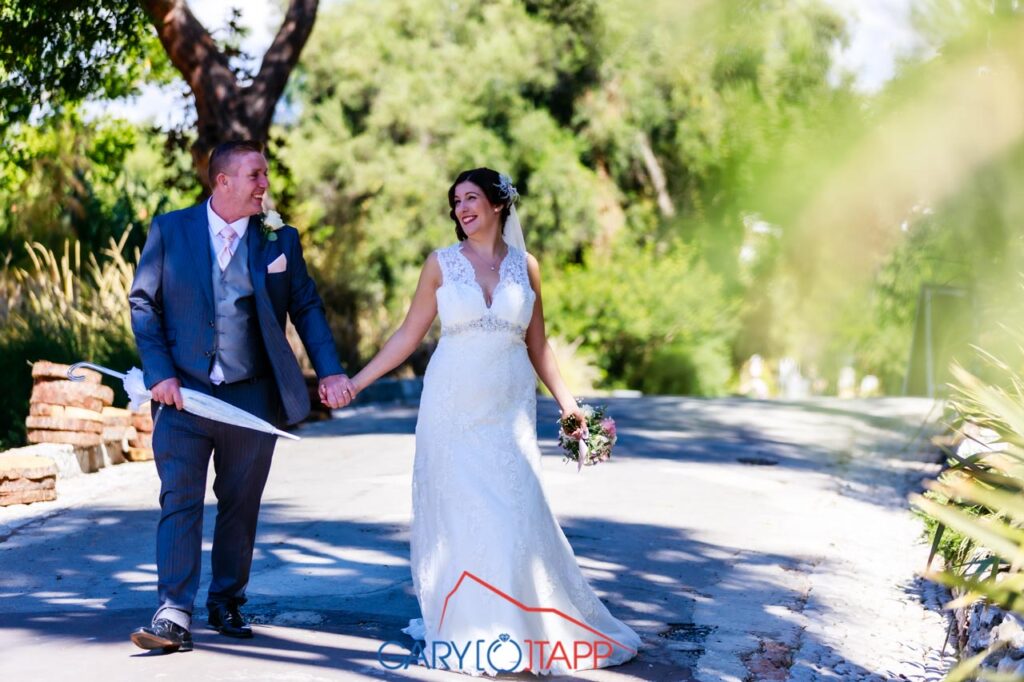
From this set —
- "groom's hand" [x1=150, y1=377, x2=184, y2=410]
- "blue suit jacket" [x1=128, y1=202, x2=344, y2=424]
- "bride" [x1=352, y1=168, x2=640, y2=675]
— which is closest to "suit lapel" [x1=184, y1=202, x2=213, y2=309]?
"blue suit jacket" [x1=128, y1=202, x2=344, y2=424]

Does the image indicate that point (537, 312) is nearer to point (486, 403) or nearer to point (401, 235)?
point (486, 403)

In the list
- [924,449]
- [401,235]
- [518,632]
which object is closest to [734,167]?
[518,632]

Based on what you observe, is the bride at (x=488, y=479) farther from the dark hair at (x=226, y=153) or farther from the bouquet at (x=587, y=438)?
the dark hair at (x=226, y=153)

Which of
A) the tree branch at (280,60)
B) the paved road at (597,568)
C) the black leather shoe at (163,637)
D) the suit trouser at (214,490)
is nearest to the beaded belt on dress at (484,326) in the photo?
the suit trouser at (214,490)

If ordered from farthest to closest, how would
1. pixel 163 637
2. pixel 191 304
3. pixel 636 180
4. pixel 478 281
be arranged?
pixel 636 180 < pixel 478 281 < pixel 191 304 < pixel 163 637

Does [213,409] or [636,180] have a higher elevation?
[636,180]

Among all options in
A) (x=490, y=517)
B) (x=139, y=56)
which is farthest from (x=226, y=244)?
(x=139, y=56)

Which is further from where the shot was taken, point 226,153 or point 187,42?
point 187,42

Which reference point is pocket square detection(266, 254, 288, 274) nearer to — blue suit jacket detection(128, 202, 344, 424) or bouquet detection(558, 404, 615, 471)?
blue suit jacket detection(128, 202, 344, 424)

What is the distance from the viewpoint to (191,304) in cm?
605

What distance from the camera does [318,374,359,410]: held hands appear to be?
6410mm

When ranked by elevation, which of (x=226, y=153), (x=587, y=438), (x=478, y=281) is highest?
(x=226, y=153)

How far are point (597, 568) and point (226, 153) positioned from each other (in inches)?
134

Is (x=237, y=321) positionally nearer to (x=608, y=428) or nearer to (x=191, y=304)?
(x=191, y=304)
